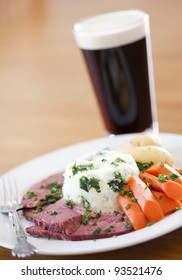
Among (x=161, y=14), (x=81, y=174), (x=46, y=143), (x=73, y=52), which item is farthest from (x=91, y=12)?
(x=81, y=174)

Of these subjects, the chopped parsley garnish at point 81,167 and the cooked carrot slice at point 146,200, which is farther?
the chopped parsley garnish at point 81,167

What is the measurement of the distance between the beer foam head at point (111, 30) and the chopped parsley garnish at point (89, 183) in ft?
2.44

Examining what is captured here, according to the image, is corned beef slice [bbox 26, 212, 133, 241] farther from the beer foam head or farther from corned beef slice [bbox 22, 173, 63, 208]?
the beer foam head

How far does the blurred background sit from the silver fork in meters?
0.34

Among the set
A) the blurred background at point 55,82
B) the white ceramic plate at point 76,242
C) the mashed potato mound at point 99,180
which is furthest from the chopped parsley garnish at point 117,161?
the blurred background at point 55,82

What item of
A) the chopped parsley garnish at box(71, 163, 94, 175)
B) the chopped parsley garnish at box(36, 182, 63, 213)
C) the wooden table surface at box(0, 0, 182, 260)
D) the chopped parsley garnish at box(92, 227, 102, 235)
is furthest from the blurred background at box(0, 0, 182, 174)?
the chopped parsley garnish at box(92, 227, 102, 235)

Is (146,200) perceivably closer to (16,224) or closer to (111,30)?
(16,224)

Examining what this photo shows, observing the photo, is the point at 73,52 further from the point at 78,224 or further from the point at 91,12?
the point at 78,224

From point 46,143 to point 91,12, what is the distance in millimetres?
2227

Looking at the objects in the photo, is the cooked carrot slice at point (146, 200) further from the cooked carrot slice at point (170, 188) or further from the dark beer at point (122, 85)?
the dark beer at point (122, 85)

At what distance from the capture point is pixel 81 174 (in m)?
1.76

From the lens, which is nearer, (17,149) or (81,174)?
(81,174)

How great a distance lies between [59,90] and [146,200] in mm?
1462

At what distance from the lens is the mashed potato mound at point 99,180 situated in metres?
1.70
